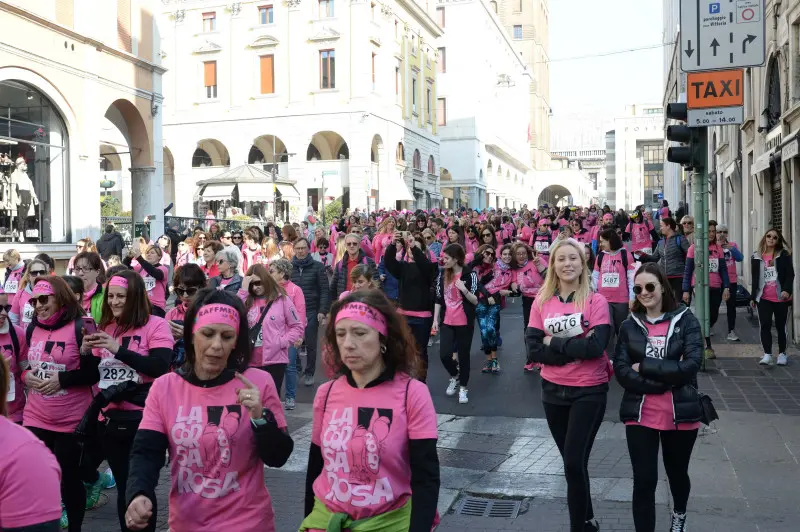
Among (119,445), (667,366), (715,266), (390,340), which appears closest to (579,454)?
(667,366)

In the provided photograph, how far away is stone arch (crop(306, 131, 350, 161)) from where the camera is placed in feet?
159

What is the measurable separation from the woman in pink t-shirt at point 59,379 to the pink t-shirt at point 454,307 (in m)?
5.01

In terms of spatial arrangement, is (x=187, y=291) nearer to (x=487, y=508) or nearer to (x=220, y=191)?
(x=487, y=508)

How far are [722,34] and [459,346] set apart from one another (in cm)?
437

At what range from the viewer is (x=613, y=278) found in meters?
10.5

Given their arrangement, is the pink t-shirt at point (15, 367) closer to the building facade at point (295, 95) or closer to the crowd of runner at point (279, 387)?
the crowd of runner at point (279, 387)

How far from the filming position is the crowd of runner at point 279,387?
3061 mm

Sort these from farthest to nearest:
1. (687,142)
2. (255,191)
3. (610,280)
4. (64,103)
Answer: (255,191) < (64,103) < (610,280) < (687,142)

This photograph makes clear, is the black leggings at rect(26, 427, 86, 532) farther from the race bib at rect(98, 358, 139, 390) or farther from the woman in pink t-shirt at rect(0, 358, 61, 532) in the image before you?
the woman in pink t-shirt at rect(0, 358, 61, 532)

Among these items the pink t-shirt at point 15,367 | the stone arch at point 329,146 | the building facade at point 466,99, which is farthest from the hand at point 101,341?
the building facade at point 466,99

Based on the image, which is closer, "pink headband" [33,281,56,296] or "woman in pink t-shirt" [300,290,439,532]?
"woman in pink t-shirt" [300,290,439,532]

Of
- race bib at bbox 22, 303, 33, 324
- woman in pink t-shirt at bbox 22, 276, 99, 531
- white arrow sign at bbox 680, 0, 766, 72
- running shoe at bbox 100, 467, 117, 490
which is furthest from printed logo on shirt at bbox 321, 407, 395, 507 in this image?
white arrow sign at bbox 680, 0, 766, 72

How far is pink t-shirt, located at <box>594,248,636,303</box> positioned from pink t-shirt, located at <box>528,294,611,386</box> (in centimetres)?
532

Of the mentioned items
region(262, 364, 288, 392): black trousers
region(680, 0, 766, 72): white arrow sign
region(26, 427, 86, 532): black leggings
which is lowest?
region(26, 427, 86, 532): black leggings
